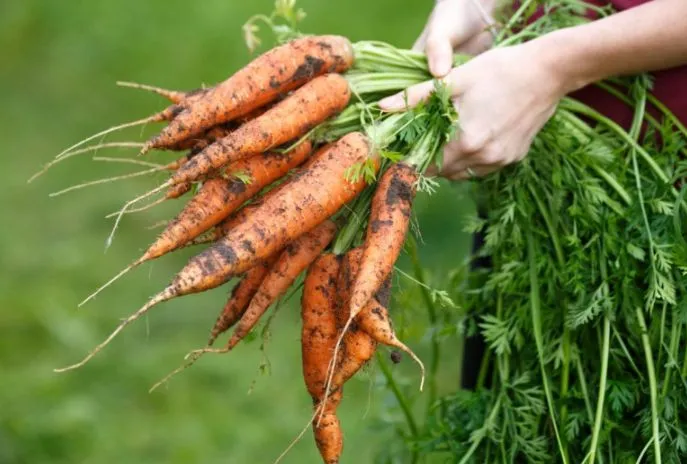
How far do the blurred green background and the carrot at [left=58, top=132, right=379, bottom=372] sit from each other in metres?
0.25

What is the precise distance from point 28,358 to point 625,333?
249cm

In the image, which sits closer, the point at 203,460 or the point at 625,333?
the point at 625,333

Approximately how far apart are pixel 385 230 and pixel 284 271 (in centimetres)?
26

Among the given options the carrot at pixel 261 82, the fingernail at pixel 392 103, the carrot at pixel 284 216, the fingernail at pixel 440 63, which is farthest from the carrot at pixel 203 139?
the fingernail at pixel 440 63

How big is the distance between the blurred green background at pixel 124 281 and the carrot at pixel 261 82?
0.36 m

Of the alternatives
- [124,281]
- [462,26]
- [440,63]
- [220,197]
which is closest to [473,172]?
[440,63]

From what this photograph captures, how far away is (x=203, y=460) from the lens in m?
3.28

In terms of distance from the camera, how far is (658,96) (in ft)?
6.59

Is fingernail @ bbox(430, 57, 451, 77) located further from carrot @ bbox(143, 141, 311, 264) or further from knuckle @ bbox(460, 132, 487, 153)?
carrot @ bbox(143, 141, 311, 264)

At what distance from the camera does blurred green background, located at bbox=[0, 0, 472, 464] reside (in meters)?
3.34

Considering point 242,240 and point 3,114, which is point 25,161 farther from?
point 242,240

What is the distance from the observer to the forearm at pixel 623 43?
1820 millimetres

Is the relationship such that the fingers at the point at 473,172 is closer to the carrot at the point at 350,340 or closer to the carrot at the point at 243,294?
the carrot at the point at 350,340

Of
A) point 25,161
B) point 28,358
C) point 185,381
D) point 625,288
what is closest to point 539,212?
point 625,288
